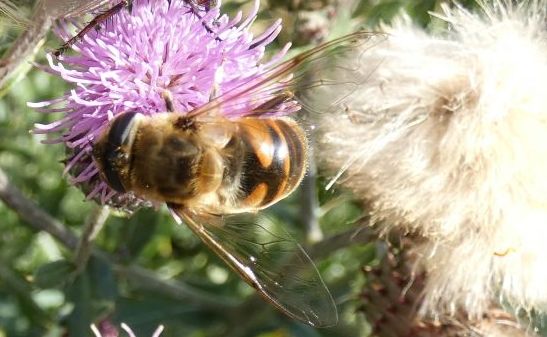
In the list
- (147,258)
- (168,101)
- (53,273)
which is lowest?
(147,258)

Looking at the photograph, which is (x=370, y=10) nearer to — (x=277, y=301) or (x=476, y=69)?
(x=476, y=69)

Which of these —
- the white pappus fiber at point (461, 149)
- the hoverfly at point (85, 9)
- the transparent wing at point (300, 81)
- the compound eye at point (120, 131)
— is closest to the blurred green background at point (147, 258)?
the white pappus fiber at point (461, 149)

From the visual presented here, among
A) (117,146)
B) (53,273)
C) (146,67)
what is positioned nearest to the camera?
(117,146)

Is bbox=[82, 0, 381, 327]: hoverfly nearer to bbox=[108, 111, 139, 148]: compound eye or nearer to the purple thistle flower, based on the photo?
bbox=[108, 111, 139, 148]: compound eye

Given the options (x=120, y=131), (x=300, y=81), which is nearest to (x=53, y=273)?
(x=120, y=131)

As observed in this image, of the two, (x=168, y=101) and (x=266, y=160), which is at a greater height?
(x=168, y=101)

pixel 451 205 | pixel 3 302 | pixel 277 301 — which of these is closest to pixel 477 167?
pixel 451 205

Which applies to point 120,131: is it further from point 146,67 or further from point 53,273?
point 53,273
